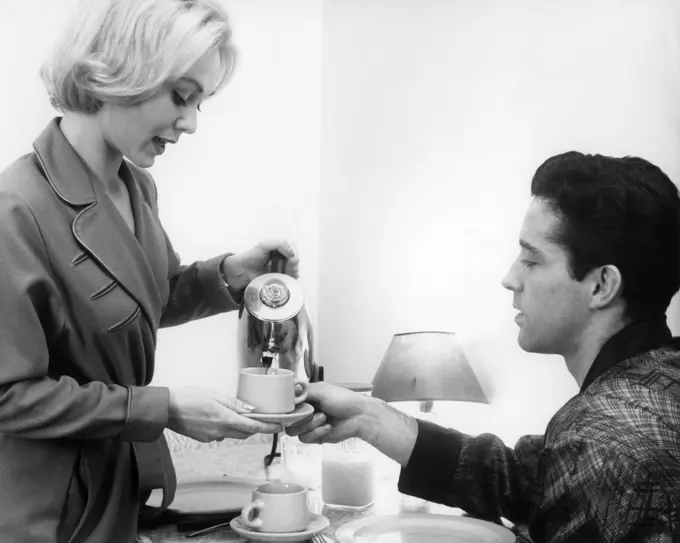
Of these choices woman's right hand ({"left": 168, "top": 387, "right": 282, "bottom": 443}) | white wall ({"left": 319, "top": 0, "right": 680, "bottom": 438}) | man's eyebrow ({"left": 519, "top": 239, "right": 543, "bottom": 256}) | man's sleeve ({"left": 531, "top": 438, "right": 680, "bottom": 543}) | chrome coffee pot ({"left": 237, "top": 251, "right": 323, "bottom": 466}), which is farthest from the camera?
chrome coffee pot ({"left": 237, "top": 251, "right": 323, "bottom": 466})

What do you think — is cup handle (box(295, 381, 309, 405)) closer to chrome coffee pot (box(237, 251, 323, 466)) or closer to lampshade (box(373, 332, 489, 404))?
chrome coffee pot (box(237, 251, 323, 466))

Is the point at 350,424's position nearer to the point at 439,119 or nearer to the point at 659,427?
the point at 659,427

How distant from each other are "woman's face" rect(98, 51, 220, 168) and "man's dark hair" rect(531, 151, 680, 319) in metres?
0.50

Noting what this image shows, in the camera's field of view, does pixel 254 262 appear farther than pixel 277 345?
No

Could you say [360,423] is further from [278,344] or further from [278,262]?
[278,344]

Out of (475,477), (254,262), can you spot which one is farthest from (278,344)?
(475,477)

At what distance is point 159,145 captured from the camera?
3.90 feet

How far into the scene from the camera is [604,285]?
3.69ft

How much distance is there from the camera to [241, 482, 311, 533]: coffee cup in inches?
45.6

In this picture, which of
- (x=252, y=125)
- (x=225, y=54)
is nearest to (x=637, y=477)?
(x=225, y=54)

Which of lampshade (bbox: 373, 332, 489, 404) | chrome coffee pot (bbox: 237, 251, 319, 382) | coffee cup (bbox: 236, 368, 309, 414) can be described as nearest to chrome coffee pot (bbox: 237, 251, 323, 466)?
chrome coffee pot (bbox: 237, 251, 319, 382)

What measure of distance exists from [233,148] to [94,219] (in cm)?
118

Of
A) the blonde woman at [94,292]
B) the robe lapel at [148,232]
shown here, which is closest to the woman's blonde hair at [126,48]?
the blonde woman at [94,292]

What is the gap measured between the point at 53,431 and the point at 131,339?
0.52 ft
